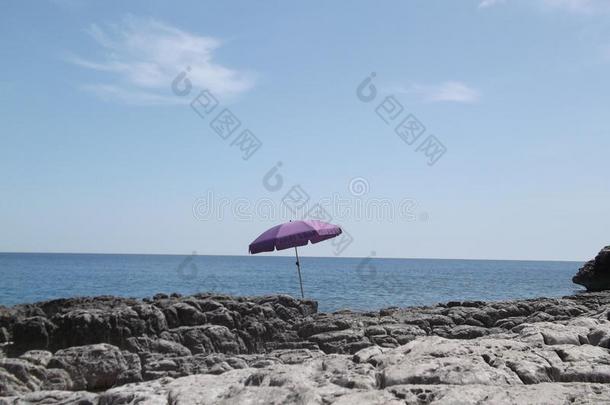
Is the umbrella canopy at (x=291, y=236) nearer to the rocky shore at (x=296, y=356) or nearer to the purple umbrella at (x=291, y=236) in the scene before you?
the purple umbrella at (x=291, y=236)

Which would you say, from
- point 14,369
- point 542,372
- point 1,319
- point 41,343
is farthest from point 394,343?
point 1,319

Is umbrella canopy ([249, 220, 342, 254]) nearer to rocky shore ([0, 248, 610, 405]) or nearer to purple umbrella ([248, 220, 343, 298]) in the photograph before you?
purple umbrella ([248, 220, 343, 298])

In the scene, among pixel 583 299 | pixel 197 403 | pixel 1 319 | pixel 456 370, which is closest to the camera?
pixel 197 403

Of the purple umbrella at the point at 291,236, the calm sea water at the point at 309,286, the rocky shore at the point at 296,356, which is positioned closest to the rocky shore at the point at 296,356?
the rocky shore at the point at 296,356

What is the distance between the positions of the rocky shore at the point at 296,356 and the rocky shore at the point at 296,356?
A: 0.02m

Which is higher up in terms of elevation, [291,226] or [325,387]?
[291,226]

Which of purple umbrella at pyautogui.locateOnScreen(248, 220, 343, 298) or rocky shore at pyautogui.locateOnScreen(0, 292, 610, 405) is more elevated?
purple umbrella at pyautogui.locateOnScreen(248, 220, 343, 298)

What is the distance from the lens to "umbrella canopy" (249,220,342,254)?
627 inches

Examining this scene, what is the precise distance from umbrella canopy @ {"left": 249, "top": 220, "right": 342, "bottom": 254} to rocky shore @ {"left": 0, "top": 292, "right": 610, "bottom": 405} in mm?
1533

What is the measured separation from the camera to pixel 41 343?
12094mm

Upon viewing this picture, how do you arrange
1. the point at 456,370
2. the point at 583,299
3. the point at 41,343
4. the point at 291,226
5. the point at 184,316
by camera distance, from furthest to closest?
the point at 583,299, the point at 291,226, the point at 184,316, the point at 41,343, the point at 456,370

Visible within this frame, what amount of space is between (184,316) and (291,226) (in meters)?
4.41

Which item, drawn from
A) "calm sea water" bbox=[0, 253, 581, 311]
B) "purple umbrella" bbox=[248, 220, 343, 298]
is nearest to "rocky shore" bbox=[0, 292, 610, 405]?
"purple umbrella" bbox=[248, 220, 343, 298]

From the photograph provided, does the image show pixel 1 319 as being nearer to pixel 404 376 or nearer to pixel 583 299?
pixel 404 376
